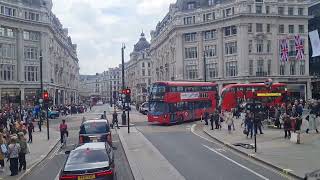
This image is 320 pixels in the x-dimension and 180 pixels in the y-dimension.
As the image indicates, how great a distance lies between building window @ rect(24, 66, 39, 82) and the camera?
265ft

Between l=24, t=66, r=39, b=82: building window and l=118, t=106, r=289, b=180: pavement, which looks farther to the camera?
l=24, t=66, r=39, b=82: building window

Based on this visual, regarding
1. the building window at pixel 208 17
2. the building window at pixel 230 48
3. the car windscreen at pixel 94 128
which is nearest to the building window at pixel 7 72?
the building window at pixel 208 17

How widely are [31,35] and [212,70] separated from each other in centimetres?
3258

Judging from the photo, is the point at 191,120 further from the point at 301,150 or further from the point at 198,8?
the point at 198,8

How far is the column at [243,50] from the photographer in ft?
268

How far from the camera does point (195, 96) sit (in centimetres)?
4925

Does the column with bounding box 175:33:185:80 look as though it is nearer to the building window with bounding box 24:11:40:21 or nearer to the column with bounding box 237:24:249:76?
the column with bounding box 237:24:249:76

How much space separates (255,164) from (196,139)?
11640mm

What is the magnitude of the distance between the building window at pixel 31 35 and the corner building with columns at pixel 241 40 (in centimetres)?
2540

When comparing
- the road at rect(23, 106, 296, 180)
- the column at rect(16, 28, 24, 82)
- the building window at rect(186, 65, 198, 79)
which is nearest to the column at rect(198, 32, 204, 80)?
the building window at rect(186, 65, 198, 79)

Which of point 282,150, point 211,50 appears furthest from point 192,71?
point 282,150

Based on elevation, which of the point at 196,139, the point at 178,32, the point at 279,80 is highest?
the point at 178,32

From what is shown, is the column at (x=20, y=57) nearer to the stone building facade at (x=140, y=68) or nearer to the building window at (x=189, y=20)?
the building window at (x=189, y=20)

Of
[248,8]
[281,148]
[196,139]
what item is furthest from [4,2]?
[281,148]
